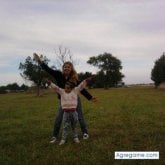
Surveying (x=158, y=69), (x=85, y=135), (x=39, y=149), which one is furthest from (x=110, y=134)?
(x=158, y=69)

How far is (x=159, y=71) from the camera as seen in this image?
3381 inches

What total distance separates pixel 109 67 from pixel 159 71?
35.1 m

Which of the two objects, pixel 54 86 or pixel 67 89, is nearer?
pixel 54 86

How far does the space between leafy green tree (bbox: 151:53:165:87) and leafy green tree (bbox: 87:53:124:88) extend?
1193 inches

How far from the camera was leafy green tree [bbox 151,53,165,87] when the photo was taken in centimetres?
8556

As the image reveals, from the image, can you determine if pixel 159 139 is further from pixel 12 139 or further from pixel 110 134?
pixel 12 139

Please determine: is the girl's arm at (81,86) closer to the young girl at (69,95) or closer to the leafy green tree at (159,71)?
the young girl at (69,95)

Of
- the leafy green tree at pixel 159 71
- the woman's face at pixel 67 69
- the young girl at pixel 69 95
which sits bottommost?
the young girl at pixel 69 95

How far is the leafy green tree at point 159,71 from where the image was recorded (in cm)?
8556

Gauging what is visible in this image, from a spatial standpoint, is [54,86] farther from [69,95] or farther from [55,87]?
[69,95]

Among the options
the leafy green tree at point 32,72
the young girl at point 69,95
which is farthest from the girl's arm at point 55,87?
the leafy green tree at point 32,72

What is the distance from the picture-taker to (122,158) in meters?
7.73

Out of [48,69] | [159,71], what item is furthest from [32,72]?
[48,69]

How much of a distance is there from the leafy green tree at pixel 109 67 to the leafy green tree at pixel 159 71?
30307mm
